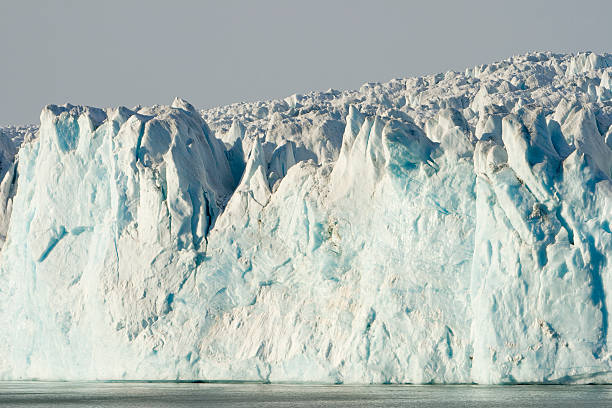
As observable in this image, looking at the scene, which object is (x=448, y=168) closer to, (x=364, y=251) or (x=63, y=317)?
(x=364, y=251)

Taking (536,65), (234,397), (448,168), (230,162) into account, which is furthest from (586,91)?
(234,397)

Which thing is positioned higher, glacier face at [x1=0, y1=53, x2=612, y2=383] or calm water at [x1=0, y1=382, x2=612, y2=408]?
glacier face at [x1=0, y1=53, x2=612, y2=383]

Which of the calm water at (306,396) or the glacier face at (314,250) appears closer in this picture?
the calm water at (306,396)

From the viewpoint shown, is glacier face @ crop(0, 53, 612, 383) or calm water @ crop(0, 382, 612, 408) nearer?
calm water @ crop(0, 382, 612, 408)

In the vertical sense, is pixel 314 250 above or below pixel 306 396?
above

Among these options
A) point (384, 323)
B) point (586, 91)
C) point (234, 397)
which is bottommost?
point (234, 397)
